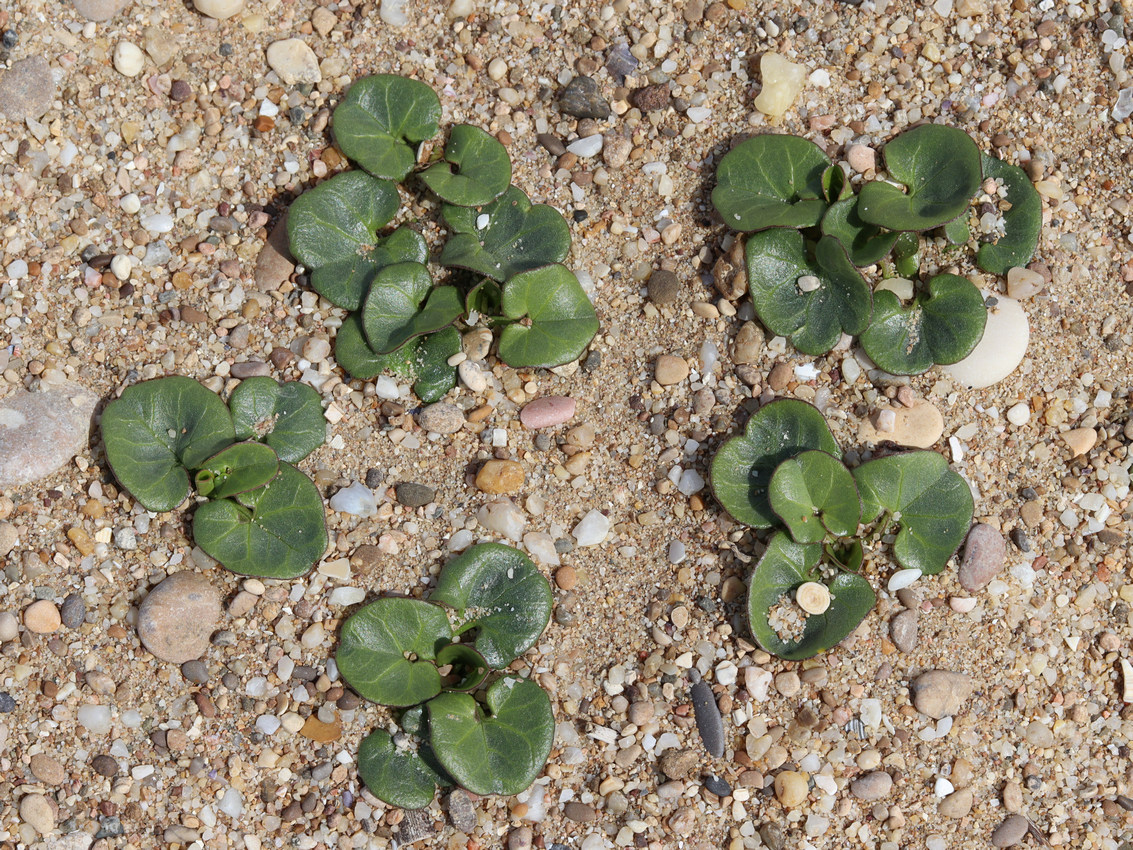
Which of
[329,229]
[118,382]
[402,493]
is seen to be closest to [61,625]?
[118,382]

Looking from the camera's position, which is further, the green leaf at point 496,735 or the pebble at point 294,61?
the pebble at point 294,61

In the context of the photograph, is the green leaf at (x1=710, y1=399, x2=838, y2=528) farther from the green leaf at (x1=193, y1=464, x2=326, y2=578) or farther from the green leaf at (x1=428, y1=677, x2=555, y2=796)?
the green leaf at (x1=193, y1=464, x2=326, y2=578)

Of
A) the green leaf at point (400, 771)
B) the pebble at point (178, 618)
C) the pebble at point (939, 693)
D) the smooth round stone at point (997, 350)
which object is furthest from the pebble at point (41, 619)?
the smooth round stone at point (997, 350)

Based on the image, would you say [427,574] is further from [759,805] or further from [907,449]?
[907,449]

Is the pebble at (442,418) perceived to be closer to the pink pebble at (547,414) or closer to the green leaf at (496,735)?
the pink pebble at (547,414)

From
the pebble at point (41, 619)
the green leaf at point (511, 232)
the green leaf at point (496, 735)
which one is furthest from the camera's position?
the green leaf at point (511, 232)

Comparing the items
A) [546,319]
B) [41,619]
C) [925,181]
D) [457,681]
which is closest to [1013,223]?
[925,181]

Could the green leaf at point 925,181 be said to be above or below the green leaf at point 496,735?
above
